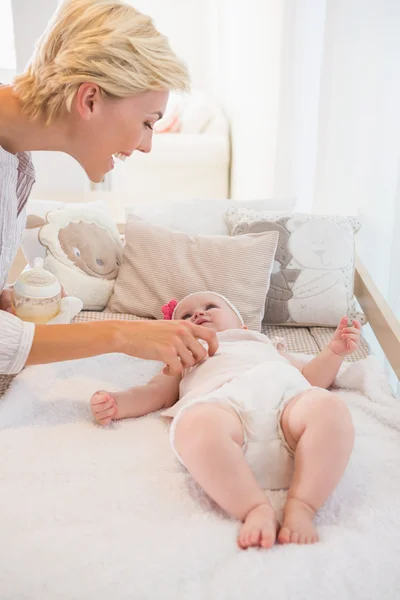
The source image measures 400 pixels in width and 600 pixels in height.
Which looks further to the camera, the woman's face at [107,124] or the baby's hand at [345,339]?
the baby's hand at [345,339]

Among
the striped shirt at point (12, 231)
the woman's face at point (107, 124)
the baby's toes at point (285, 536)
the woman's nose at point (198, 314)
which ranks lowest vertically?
the baby's toes at point (285, 536)

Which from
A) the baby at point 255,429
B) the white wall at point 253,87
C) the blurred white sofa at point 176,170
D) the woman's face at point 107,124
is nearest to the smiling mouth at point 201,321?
the baby at point 255,429

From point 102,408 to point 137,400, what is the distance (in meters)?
0.09

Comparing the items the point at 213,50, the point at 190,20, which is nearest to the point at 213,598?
the point at 213,50

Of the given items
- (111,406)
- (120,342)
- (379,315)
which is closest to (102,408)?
(111,406)

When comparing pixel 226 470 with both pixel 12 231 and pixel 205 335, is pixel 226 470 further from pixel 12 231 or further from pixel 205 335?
pixel 12 231

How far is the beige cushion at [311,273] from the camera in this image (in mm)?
2023

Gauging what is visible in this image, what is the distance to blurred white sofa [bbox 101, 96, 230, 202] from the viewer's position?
14.8ft

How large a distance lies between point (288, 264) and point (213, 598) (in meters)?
1.29

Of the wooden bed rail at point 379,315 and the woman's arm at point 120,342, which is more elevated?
the woman's arm at point 120,342

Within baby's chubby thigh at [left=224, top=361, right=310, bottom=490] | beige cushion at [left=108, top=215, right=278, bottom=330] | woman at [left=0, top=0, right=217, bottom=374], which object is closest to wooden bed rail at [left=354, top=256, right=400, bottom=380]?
beige cushion at [left=108, top=215, right=278, bottom=330]

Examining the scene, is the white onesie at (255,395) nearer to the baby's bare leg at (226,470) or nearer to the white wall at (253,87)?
the baby's bare leg at (226,470)

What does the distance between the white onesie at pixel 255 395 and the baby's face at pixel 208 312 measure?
0.64ft

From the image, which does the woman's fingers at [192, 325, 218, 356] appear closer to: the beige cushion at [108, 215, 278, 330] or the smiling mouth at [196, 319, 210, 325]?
the smiling mouth at [196, 319, 210, 325]
